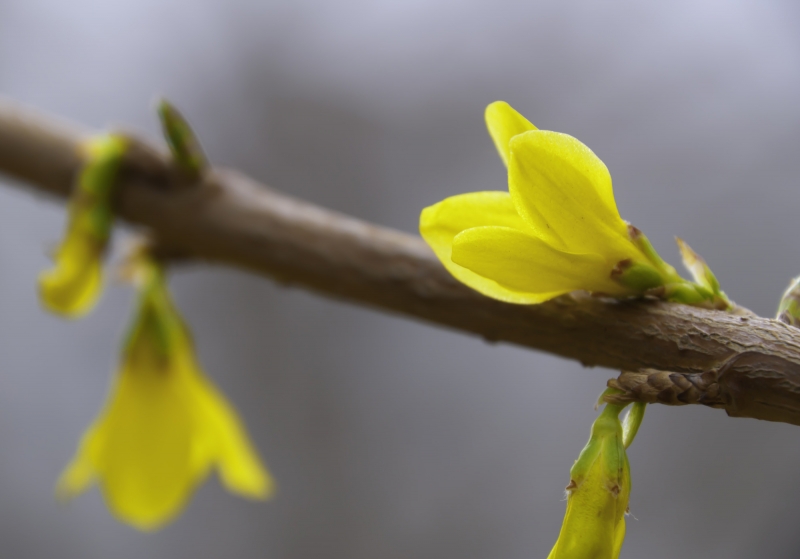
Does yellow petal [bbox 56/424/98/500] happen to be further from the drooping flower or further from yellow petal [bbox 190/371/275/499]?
the drooping flower

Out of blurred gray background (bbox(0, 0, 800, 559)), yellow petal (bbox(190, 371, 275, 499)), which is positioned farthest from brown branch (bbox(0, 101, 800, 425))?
blurred gray background (bbox(0, 0, 800, 559))

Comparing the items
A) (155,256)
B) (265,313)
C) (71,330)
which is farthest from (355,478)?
(155,256)

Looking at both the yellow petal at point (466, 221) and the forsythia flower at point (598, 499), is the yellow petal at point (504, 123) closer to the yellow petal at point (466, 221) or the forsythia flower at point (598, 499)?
the yellow petal at point (466, 221)

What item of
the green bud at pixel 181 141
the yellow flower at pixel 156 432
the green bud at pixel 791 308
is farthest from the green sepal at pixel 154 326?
the green bud at pixel 791 308

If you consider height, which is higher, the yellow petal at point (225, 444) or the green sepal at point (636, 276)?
the green sepal at point (636, 276)

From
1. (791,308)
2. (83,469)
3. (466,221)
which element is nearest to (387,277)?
(466,221)

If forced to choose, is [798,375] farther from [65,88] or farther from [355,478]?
[65,88]
